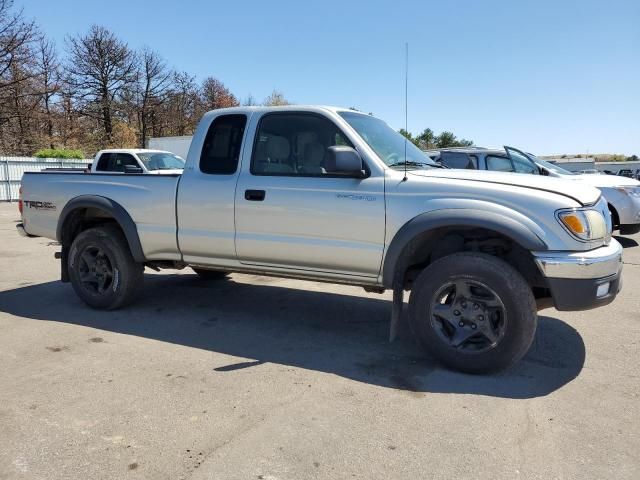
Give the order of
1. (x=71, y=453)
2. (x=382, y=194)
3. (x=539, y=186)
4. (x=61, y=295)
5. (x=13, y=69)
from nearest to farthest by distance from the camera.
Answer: (x=71, y=453)
(x=539, y=186)
(x=382, y=194)
(x=61, y=295)
(x=13, y=69)

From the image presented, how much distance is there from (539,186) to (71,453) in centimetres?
Result: 340

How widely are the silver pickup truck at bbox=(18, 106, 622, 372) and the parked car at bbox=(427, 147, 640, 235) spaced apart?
5.31 m

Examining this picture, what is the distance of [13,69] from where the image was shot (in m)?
31.1

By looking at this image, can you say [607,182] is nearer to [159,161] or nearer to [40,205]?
[40,205]

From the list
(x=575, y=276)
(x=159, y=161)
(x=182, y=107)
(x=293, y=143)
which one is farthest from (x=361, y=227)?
(x=182, y=107)

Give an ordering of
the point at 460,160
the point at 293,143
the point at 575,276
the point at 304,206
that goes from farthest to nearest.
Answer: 1. the point at 460,160
2. the point at 293,143
3. the point at 304,206
4. the point at 575,276

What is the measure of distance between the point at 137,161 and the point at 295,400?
11505mm

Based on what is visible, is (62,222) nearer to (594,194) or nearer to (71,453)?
(71,453)

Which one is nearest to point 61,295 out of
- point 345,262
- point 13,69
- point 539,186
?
point 345,262

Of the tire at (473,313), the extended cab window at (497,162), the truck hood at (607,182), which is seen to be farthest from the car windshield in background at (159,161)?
the tire at (473,313)

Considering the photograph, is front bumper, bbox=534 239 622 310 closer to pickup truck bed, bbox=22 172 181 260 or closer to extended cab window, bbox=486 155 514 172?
pickup truck bed, bbox=22 172 181 260

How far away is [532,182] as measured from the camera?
375 cm

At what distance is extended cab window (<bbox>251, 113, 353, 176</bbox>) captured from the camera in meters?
4.38

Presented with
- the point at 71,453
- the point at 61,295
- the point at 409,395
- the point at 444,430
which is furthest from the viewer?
the point at 61,295
